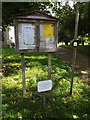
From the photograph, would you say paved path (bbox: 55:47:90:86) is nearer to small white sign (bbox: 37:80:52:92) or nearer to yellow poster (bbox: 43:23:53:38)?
small white sign (bbox: 37:80:52:92)

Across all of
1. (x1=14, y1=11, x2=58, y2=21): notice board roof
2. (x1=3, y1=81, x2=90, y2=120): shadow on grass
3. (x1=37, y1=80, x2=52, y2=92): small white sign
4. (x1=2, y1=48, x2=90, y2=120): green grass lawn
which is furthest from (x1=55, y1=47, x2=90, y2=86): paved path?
(x1=14, y1=11, x2=58, y2=21): notice board roof

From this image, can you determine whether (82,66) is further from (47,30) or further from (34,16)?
(34,16)

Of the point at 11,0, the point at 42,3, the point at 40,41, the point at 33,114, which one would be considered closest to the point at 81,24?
the point at 42,3

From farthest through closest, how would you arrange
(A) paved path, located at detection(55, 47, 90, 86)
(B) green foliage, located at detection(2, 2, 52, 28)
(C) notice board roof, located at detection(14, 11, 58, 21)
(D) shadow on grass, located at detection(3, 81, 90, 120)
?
(A) paved path, located at detection(55, 47, 90, 86), (B) green foliage, located at detection(2, 2, 52, 28), (D) shadow on grass, located at detection(3, 81, 90, 120), (C) notice board roof, located at detection(14, 11, 58, 21)

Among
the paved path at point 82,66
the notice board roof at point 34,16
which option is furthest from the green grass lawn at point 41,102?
the notice board roof at point 34,16

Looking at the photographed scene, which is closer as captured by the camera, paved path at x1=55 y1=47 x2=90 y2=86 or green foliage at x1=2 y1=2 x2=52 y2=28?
green foliage at x1=2 y1=2 x2=52 y2=28

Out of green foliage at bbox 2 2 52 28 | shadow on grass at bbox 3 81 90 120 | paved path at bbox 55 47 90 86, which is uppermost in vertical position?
green foliage at bbox 2 2 52 28

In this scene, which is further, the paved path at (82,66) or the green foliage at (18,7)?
the paved path at (82,66)

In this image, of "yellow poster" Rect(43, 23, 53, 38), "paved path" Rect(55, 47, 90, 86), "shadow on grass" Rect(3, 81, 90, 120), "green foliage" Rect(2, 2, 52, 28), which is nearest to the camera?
"shadow on grass" Rect(3, 81, 90, 120)

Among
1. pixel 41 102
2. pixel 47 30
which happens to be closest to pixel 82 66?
pixel 41 102

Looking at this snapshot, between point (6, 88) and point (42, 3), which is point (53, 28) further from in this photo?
point (42, 3)

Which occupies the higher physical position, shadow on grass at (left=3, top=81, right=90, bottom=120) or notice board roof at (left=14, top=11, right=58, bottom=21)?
notice board roof at (left=14, top=11, right=58, bottom=21)

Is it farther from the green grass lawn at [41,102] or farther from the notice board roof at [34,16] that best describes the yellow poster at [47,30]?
the green grass lawn at [41,102]

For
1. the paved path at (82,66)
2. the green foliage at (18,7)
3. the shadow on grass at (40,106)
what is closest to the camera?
the shadow on grass at (40,106)
